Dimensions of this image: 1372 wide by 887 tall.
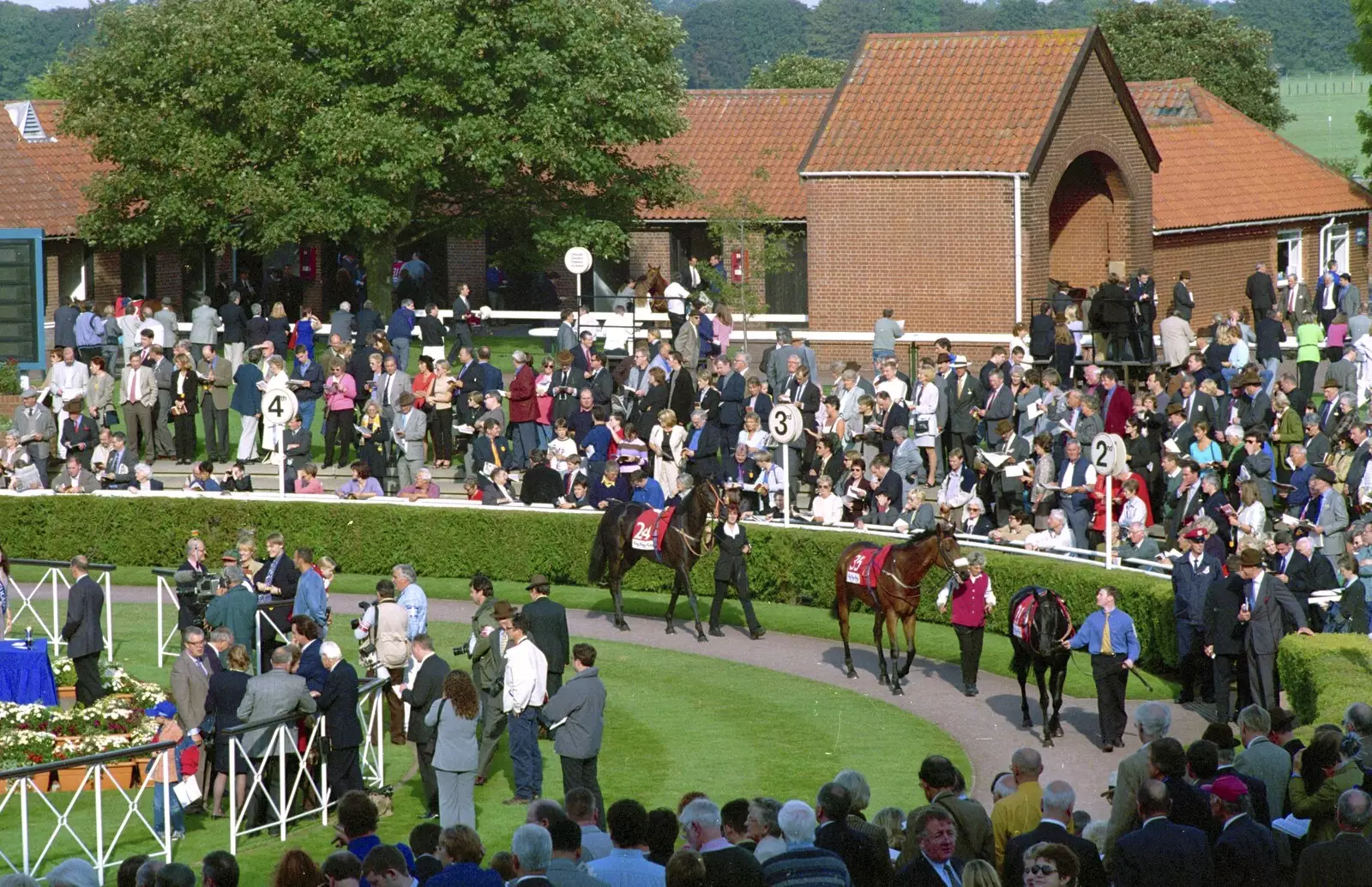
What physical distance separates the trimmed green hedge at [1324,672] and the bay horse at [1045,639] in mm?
1916

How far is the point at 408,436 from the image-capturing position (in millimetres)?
26328

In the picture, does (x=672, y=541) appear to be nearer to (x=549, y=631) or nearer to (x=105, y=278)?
(x=549, y=631)

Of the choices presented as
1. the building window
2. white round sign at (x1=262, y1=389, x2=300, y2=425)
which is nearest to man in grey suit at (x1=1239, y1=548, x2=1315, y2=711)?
white round sign at (x1=262, y1=389, x2=300, y2=425)

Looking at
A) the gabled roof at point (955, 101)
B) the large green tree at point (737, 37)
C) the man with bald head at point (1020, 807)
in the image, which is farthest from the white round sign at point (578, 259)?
the large green tree at point (737, 37)

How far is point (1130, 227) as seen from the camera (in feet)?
123

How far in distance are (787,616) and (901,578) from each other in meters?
3.89

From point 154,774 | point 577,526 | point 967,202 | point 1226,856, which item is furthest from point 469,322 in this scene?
point 1226,856

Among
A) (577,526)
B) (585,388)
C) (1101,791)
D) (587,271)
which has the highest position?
(587,271)

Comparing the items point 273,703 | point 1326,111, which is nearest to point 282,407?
point 273,703

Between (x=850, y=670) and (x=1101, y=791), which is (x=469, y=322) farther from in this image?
(x=1101, y=791)

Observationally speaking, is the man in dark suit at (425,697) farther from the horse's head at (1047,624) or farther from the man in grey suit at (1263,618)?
the man in grey suit at (1263,618)

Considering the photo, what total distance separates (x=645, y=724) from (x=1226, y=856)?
345 inches

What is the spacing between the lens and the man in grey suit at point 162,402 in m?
28.6

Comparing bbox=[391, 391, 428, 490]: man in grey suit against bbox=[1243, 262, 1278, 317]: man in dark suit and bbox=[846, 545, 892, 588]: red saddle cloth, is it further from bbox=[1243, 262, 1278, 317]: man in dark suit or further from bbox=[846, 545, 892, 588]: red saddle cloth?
bbox=[1243, 262, 1278, 317]: man in dark suit
